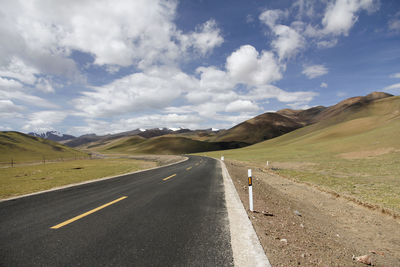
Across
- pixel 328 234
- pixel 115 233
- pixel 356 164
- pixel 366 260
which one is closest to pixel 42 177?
pixel 115 233

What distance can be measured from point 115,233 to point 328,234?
6.27 m

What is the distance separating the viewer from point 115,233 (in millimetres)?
4223

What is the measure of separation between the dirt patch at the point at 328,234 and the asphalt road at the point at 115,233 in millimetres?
1076

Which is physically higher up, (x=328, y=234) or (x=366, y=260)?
(x=366, y=260)

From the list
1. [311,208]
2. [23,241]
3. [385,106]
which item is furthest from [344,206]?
[385,106]

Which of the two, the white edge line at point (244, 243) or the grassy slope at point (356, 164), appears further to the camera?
the grassy slope at point (356, 164)

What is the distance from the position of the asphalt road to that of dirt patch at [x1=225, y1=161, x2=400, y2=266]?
108 centimetres

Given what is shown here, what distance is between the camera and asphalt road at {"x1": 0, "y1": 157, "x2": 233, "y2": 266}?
10.6 ft

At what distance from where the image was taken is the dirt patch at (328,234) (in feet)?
12.0

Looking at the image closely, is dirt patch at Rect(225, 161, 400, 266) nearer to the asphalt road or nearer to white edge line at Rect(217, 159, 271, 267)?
white edge line at Rect(217, 159, 271, 267)

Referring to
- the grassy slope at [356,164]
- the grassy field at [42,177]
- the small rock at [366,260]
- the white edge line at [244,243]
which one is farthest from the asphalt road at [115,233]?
the grassy slope at [356,164]

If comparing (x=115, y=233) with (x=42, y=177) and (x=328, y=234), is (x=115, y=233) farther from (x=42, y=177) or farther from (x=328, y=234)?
(x=42, y=177)

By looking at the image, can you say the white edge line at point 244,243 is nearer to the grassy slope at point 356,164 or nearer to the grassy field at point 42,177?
the grassy slope at point 356,164

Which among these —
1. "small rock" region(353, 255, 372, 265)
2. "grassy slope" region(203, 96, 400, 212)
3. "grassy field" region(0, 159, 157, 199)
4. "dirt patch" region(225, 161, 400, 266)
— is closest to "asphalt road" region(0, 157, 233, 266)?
"dirt patch" region(225, 161, 400, 266)
